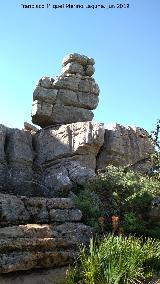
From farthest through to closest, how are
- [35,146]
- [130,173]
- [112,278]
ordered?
[35,146]
[130,173]
[112,278]

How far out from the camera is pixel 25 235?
1136cm

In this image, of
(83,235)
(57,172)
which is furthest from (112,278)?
(57,172)

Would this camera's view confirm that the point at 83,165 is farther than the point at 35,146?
No

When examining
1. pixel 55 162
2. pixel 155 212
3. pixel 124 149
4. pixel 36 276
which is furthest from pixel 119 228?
pixel 124 149

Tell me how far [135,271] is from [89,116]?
→ 470 inches

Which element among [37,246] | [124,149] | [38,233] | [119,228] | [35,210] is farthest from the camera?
[124,149]

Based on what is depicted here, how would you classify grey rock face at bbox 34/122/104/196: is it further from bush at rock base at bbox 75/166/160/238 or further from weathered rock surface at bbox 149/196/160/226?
weathered rock surface at bbox 149/196/160/226

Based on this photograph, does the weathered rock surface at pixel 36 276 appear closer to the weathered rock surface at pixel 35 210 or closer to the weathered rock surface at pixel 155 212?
the weathered rock surface at pixel 35 210

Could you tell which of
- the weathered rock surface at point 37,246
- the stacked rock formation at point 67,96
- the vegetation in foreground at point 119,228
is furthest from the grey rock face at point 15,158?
the weathered rock surface at point 37,246

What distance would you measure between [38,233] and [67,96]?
35.1ft

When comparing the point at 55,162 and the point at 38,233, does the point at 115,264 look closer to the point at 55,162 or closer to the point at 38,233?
the point at 38,233

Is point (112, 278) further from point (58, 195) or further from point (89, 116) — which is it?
point (89, 116)

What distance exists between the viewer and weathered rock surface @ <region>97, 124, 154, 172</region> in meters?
18.6

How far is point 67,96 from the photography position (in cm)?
2109
